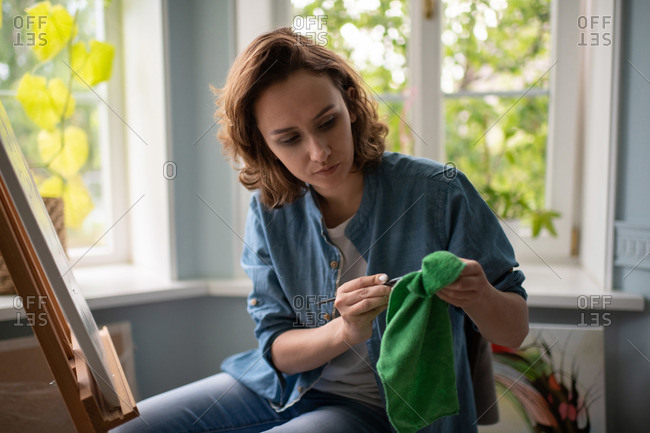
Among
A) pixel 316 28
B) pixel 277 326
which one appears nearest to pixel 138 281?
pixel 277 326

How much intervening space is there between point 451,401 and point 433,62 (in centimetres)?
117

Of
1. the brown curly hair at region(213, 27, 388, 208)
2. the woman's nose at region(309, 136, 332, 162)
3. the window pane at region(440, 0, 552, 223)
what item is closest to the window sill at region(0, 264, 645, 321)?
the window pane at region(440, 0, 552, 223)

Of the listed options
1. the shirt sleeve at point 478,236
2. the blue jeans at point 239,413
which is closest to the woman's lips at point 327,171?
the shirt sleeve at point 478,236

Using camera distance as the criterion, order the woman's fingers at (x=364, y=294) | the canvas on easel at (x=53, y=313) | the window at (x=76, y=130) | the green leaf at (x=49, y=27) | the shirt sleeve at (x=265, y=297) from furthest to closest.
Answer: the window at (x=76, y=130) → the green leaf at (x=49, y=27) → the shirt sleeve at (x=265, y=297) → the woman's fingers at (x=364, y=294) → the canvas on easel at (x=53, y=313)

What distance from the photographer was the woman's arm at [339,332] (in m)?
0.93

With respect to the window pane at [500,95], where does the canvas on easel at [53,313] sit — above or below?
below

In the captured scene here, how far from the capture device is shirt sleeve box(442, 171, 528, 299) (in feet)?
3.26

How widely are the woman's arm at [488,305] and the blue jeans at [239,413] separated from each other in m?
0.28

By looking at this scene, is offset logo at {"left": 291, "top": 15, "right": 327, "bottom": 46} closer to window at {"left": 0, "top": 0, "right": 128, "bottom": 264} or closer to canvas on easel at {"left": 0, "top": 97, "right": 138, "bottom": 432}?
window at {"left": 0, "top": 0, "right": 128, "bottom": 264}

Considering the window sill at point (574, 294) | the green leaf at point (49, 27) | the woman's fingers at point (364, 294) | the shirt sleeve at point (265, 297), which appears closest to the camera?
the woman's fingers at point (364, 294)

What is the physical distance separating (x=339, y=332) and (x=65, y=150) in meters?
1.21

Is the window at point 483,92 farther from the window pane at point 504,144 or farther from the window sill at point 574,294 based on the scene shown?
the window sill at point 574,294

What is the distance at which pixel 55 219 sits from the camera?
5.06ft

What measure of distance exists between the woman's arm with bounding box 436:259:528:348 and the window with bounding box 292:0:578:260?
2.60 feet
